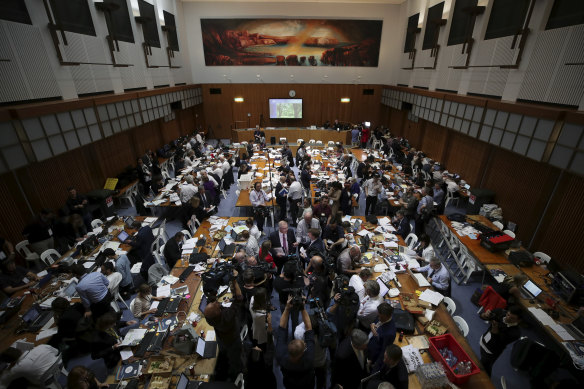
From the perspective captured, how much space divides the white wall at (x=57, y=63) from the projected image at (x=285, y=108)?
1022 cm

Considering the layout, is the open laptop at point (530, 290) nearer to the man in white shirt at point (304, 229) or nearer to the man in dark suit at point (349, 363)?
the man in dark suit at point (349, 363)

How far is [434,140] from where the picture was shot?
50.9ft

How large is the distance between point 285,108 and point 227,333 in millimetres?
20763

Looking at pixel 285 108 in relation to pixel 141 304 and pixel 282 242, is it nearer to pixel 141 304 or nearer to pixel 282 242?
pixel 282 242

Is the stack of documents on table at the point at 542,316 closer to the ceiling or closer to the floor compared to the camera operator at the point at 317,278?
closer to the floor

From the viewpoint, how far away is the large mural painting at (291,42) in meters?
20.0

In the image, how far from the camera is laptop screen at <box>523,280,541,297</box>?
18.6 feet

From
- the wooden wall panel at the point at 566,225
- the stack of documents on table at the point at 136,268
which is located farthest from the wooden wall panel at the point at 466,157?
the stack of documents on table at the point at 136,268

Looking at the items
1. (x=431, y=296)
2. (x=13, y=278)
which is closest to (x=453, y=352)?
(x=431, y=296)

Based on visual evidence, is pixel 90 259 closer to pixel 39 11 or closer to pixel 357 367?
pixel 357 367

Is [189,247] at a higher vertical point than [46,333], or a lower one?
higher

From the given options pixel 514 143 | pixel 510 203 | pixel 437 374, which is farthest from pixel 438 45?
pixel 437 374

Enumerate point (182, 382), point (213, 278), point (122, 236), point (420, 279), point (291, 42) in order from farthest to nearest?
point (291, 42) → point (122, 236) → point (420, 279) → point (213, 278) → point (182, 382)

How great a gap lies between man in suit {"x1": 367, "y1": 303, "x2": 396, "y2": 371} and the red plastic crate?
859 millimetres
